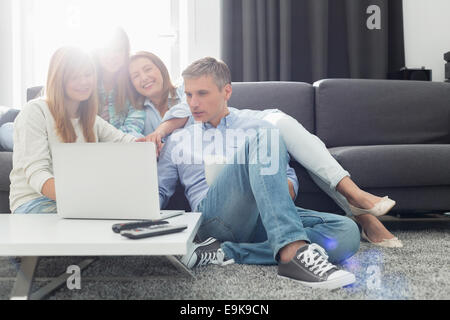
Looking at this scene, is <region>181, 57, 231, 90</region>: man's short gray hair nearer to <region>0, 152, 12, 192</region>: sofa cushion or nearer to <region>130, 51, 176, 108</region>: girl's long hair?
<region>130, 51, 176, 108</region>: girl's long hair

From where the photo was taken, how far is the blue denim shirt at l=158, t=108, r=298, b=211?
4.93 ft

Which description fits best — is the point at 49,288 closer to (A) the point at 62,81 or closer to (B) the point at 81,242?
(B) the point at 81,242

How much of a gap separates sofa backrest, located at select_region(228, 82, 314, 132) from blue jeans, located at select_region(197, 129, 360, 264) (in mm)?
920

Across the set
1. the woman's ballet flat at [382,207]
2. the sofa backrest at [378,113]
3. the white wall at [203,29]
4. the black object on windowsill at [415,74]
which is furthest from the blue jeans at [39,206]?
the black object on windowsill at [415,74]

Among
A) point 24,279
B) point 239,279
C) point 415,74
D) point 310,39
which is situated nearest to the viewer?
point 24,279

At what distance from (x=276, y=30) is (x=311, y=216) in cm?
185

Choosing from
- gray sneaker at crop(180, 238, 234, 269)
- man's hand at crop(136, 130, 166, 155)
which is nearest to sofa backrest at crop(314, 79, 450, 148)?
man's hand at crop(136, 130, 166, 155)

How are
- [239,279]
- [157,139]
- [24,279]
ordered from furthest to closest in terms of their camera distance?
[157,139], [239,279], [24,279]

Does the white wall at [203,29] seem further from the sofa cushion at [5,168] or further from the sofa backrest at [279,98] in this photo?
the sofa cushion at [5,168]

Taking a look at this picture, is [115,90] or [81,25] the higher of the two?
[81,25]

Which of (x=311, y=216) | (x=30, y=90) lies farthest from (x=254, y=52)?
(x=311, y=216)

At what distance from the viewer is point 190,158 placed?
152 centimetres

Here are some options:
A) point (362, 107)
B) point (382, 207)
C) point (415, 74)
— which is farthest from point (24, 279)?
point (415, 74)

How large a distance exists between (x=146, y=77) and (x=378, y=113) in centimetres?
125
